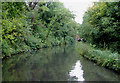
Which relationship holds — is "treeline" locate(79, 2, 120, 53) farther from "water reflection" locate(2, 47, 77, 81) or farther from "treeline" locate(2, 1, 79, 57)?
"treeline" locate(2, 1, 79, 57)

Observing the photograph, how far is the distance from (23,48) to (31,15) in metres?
7.78

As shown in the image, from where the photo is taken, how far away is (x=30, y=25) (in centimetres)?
1678

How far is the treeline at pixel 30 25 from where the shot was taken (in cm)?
1055

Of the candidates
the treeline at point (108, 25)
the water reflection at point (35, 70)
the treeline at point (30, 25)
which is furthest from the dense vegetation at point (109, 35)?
the treeline at point (30, 25)

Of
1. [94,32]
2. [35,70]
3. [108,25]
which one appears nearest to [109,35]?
[108,25]

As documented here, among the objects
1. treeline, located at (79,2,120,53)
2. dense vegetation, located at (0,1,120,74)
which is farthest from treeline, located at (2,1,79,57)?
treeline, located at (79,2,120,53)

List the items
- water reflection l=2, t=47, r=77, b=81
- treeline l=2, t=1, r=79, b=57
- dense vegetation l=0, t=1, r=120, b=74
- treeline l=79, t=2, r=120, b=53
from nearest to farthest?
water reflection l=2, t=47, r=77, b=81 < dense vegetation l=0, t=1, r=120, b=74 < treeline l=79, t=2, r=120, b=53 < treeline l=2, t=1, r=79, b=57

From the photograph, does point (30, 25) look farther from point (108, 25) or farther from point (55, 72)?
point (55, 72)

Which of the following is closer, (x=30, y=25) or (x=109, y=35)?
(x=109, y=35)

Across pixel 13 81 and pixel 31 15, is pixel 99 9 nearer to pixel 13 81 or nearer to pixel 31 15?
pixel 13 81

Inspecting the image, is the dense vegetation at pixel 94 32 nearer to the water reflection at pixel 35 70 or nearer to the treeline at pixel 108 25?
the treeline at pixel 108 25

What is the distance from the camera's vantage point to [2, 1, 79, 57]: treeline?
10.6m

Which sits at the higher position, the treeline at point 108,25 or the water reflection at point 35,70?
the treeline at point 108,25

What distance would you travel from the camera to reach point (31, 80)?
544 centimetres
